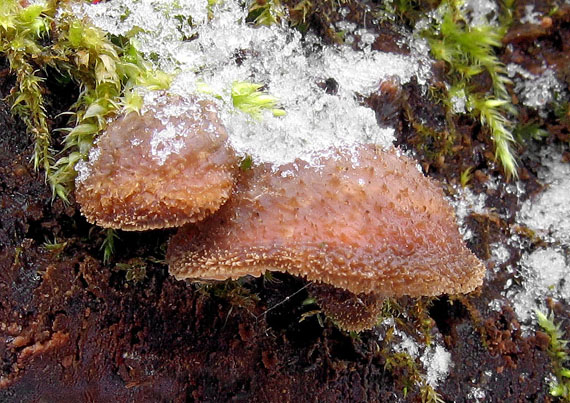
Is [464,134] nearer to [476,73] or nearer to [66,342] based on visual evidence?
[476,73]

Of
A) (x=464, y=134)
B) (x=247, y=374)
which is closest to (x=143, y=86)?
(x=247, y=374)

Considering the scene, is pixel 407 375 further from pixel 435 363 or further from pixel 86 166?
pixel 86 166

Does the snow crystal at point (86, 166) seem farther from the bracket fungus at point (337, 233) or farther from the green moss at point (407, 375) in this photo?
the green moss at point (407, 375)

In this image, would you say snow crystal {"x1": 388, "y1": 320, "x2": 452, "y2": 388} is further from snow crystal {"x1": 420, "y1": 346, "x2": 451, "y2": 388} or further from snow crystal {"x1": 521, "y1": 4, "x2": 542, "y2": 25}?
snow crystal {"x1": 521, "y1": 4, "x2": 542, "y2": 25}

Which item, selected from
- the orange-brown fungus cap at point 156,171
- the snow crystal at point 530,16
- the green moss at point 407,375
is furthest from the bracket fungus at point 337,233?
the snow crystal at point 530,16

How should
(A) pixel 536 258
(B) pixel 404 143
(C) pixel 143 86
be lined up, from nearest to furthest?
(C) pixel 143 86, (B) pixel 404 143, (A) pixel 536 258

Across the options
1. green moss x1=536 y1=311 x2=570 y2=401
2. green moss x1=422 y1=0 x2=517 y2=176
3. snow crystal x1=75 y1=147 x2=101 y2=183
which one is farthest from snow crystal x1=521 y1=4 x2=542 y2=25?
snow crystal x1=75 y1=147 x2=101 y2=183
